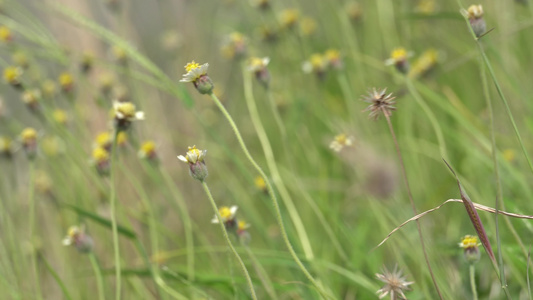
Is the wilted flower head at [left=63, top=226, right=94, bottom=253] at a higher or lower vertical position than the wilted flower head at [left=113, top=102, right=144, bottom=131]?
lower

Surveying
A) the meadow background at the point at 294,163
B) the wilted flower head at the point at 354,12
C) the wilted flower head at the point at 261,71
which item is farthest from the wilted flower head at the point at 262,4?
the wilted flower head at the point at 261,71

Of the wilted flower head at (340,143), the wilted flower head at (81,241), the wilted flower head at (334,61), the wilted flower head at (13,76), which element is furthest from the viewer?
the wilted flower head at (334,61)

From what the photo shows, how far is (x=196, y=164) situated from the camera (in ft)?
3.03

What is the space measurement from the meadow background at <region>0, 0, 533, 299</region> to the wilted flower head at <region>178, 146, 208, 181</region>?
19cm

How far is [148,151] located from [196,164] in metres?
0.53

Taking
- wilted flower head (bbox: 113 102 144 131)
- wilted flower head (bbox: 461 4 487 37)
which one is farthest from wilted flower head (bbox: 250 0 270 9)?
wilted flower head (bbox: 461 4 487 37)

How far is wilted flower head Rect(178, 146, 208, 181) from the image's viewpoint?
3.01ft

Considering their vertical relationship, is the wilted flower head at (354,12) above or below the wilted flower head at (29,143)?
above

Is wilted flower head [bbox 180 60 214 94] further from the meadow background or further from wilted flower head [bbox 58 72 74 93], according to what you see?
wilted flower head [bbox 58 72 74 93]

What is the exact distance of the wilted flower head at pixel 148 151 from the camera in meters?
1.42

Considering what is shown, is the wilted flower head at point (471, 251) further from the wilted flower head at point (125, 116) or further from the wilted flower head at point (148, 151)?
the wilted flower head at point (148, 151)

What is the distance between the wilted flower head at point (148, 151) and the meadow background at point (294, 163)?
0.03m

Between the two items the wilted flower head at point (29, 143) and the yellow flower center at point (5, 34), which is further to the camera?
the yellow flower center at point (5, 34)

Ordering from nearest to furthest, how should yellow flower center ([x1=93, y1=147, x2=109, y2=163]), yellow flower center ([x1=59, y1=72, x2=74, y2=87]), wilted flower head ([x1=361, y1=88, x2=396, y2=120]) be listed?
wilted flower head ([x1=361, y1=88, x2=396, y2=120]), yellow flower center ([x1=93, y1=147, x2=109, y2=163]), yellow flower center ([x1=59, y1=72, x2=74, y2=87])
